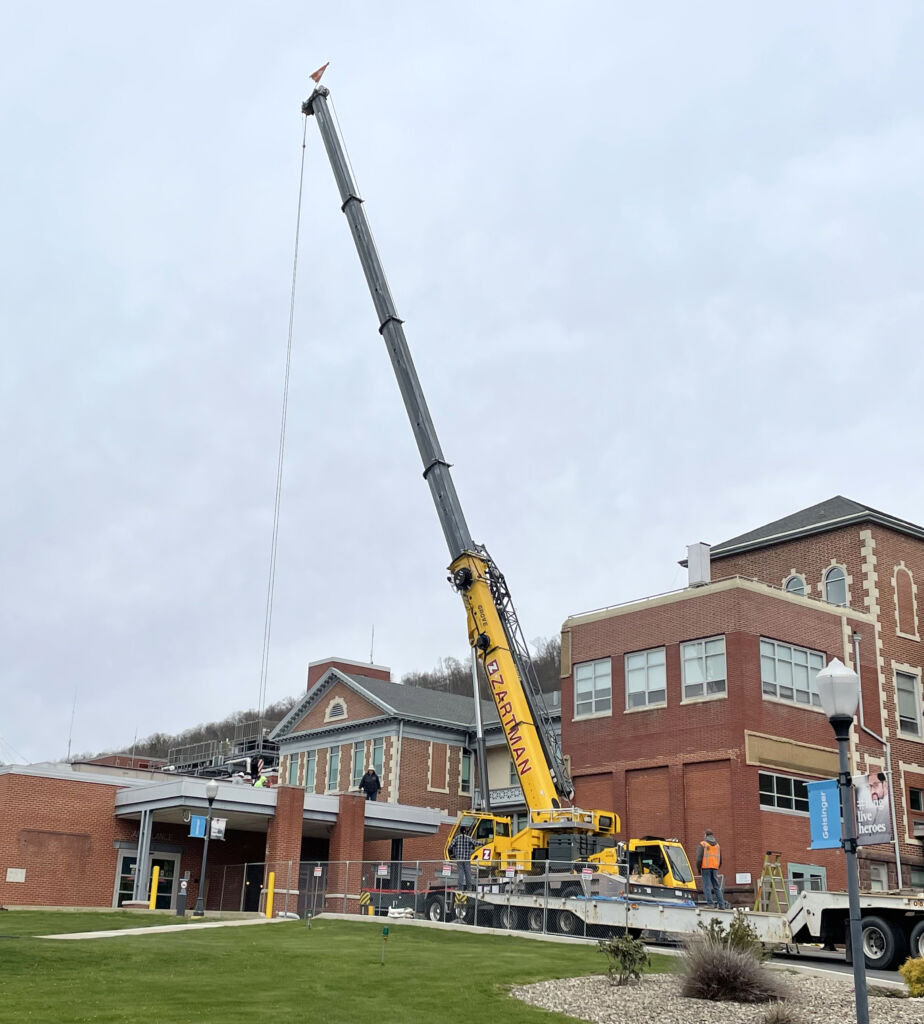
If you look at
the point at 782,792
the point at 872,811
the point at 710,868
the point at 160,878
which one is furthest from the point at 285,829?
the point at 872,811

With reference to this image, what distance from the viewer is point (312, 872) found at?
37.0 metres

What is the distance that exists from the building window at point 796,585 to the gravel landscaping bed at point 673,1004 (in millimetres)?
26955

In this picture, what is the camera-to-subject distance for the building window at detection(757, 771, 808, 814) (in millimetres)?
36125

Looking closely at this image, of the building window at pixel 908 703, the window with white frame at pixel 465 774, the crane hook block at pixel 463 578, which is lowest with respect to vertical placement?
the window with white frame at pixel 465 774

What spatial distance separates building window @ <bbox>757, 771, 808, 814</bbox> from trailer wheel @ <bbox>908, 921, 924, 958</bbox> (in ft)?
42.5

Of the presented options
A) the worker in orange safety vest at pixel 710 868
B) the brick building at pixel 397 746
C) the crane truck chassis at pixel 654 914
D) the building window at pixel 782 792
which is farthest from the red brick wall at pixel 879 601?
the brick building at pixel 397 746

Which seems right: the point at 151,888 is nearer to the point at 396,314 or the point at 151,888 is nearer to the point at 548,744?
the point at 548,744

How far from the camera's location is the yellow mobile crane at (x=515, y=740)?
30.1 meters

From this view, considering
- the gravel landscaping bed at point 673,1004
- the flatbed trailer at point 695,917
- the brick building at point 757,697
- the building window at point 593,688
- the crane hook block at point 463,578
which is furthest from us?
the building window at point 593,688

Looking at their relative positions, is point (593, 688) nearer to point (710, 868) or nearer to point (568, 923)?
point (710, 868)

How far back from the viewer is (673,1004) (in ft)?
52.3

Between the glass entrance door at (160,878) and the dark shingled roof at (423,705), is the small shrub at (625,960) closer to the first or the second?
the glass entrance door at (160,878)

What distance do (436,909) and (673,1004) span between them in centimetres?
1631

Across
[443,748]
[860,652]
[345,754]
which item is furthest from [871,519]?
[345,754]
